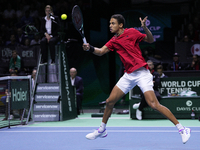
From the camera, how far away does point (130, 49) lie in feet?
16.4

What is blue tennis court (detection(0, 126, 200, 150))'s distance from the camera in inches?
199

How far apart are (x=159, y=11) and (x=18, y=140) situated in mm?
11066

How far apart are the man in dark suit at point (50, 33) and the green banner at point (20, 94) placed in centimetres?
131

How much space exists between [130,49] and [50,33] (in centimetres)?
479

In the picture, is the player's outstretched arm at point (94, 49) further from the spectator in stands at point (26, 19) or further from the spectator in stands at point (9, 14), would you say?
the spectator in stands at point (9, 14)

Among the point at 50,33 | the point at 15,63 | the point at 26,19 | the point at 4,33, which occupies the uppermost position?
the point at 26,19

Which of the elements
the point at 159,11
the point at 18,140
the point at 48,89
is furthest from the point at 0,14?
the point at 18,140

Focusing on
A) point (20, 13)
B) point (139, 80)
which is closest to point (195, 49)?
point (139, 80)

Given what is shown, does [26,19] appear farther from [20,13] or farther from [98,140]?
[98,140]

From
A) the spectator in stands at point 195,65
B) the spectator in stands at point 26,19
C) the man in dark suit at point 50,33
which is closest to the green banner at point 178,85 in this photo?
the spectator in stands at point 195,65

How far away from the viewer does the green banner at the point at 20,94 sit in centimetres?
779

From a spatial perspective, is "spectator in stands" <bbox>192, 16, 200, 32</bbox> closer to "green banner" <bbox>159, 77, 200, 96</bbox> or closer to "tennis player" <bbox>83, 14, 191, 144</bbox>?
"green banner" <bbox>159, 77, 200, 96</bbox>

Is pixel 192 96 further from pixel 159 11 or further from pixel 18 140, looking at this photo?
pixel 159 11

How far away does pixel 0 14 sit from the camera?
58.3ft
